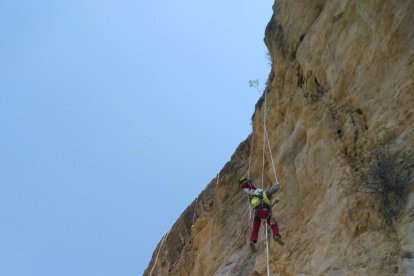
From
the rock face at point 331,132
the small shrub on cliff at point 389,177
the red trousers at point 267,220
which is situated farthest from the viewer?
the red trousers at point 267,220

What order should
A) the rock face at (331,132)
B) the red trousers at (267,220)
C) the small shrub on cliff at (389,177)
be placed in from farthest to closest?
the red trousers at (267,220)
the rock face at (331,132)
the small shrub on cliff at (389,177)

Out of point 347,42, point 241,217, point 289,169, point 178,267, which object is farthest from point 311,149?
point 178,267

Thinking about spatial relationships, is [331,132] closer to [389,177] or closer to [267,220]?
[267,220]

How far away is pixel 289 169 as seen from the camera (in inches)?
424

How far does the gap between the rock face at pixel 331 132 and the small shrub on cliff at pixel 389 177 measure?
12 centimetres

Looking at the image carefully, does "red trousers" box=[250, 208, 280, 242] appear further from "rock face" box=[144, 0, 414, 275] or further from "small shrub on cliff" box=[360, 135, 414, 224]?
"small shrub on cliff" box=[360, 135, 414, 224]

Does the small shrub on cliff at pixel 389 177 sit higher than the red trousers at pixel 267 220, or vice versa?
the red trousers at pixel 267 220

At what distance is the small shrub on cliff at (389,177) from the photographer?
22.0 ft

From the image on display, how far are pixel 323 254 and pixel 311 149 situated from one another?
7.92 ft

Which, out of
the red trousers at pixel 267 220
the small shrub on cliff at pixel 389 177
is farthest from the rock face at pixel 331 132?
the red trousers at pixel 267 220

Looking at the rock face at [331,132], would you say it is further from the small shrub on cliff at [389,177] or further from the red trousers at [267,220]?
the red trousers at [267,220]

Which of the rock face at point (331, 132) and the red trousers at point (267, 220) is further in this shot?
the red trousers at point (267, 220)

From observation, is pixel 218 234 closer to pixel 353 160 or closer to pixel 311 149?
pixel 311 149

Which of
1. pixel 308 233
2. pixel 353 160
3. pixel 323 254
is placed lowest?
pixel 323 254
